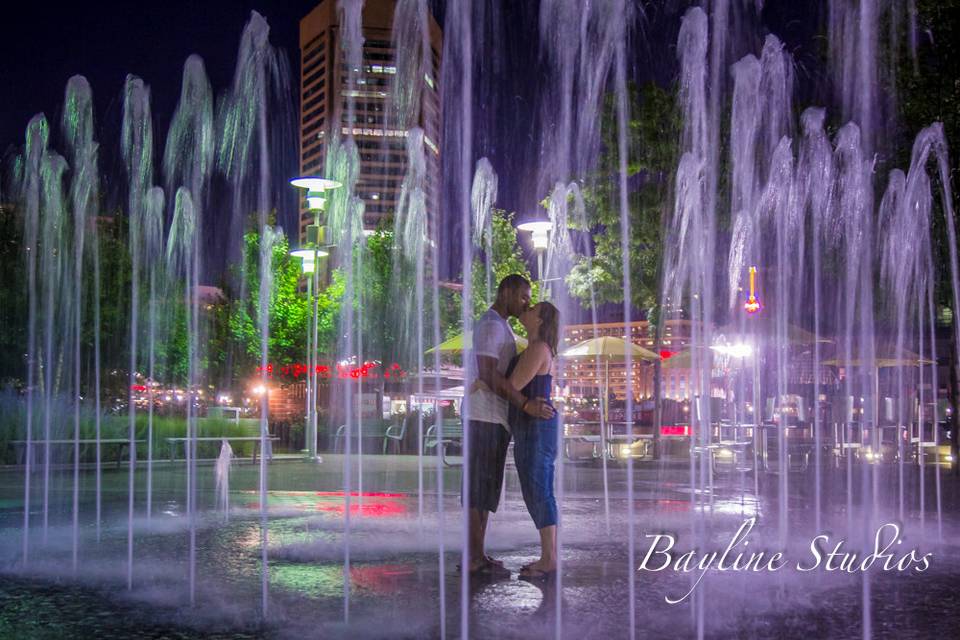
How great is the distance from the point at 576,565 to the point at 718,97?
52.3 feet

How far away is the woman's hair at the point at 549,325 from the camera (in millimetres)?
6355

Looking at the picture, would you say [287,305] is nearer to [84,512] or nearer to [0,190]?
[0,190]

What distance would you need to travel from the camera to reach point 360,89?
11.9 meters

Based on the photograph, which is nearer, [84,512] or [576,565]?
[576,565]

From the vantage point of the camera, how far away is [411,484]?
15484 mm

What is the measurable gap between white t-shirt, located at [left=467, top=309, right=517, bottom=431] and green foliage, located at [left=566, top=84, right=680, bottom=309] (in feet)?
49.5

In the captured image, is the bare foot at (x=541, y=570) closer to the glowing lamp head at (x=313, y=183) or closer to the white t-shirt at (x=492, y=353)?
Result: the white t-shirt at (x=492, y=353)

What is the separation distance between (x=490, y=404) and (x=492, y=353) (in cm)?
36

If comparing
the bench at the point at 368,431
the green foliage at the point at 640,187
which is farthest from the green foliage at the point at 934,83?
the bench at the point at 368,431

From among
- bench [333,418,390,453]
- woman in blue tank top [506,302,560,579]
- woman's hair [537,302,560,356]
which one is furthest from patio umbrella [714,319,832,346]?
woman in blue tank top [506,302,560,579]

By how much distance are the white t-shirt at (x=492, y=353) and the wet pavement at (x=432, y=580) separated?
911mm

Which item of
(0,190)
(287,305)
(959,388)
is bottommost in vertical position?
(959,388)

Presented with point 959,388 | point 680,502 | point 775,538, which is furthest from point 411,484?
point 959,388

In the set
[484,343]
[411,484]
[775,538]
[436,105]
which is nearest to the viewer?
[484,343]
